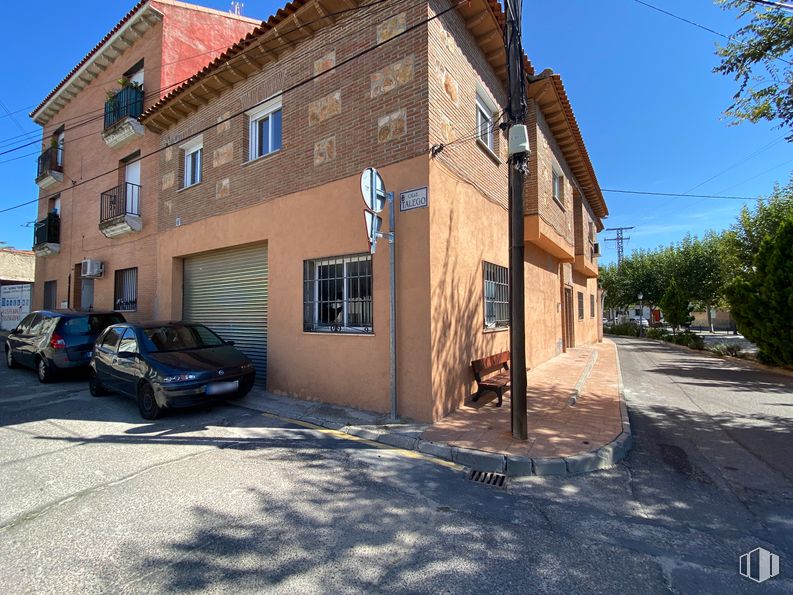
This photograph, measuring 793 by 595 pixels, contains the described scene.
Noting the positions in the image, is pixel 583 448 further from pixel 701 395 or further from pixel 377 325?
pixel 701 395

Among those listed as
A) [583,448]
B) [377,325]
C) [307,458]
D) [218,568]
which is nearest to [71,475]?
[307,458]

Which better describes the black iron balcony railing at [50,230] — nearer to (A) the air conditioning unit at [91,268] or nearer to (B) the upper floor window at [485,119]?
(A) the air conditioning unit at [91,268]

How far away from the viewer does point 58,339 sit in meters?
8.55

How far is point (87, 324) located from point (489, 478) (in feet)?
31.4

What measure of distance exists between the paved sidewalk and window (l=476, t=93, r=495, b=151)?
5.00 meters

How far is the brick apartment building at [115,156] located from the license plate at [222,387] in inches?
241

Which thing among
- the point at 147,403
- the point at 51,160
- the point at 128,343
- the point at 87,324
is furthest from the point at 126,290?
the point at 51,160

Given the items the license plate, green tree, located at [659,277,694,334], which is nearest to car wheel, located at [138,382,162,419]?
the license plate

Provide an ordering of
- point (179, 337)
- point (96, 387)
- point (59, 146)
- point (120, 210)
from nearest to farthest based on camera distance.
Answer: point (179, 337), point (96, 387), point (120, 210), point (59, 146)

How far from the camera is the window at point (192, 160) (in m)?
10.0

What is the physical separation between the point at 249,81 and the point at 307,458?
8.03 meters

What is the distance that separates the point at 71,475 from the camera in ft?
13.2

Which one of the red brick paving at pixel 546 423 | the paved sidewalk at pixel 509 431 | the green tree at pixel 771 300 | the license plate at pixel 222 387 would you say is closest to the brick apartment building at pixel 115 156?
the license plate at pixel 222 387

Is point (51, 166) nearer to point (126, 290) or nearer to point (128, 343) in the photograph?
point (126, 290)
